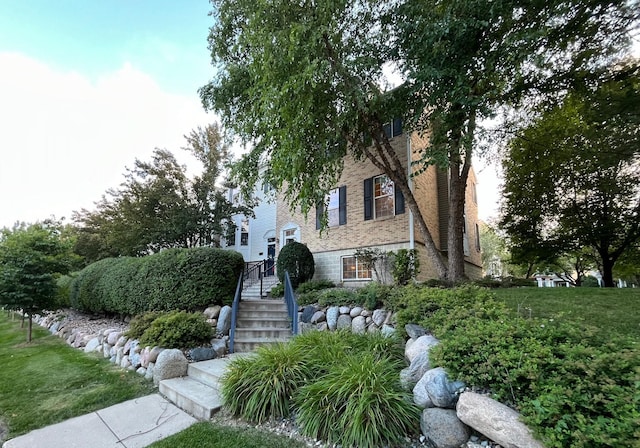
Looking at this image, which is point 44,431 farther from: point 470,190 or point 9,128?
point 470,190

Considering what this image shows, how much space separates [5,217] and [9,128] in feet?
108

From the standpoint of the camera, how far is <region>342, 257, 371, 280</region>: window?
432 inches

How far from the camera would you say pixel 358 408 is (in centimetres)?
287

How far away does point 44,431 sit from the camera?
11.5ft

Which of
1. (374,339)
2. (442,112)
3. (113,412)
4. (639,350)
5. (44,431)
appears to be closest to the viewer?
(639,350)

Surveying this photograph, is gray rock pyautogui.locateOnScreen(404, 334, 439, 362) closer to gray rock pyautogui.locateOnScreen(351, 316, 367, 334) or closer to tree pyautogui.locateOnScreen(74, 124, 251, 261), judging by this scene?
gray rock pyautogui.locateOnScreen(351, 316, 367, 334)

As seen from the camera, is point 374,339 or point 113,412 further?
point 374,339

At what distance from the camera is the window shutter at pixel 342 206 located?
12125mm

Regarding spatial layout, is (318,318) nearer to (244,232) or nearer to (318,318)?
(318,318)

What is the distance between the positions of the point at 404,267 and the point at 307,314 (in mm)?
3812

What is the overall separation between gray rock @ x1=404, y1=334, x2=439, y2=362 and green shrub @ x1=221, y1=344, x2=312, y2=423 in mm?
1362

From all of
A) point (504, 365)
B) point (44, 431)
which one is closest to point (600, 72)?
point (504, 365)

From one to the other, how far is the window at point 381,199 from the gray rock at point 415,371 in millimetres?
7451

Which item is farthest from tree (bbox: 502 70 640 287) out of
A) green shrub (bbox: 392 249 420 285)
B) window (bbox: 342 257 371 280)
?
window (bbox: 342 257 371 280)
